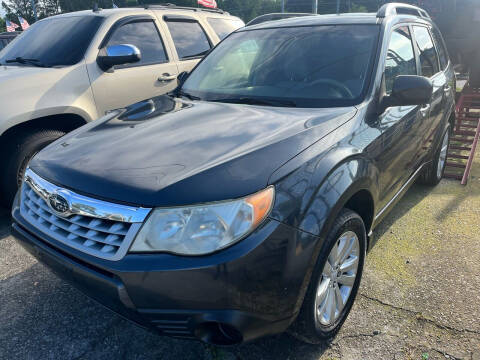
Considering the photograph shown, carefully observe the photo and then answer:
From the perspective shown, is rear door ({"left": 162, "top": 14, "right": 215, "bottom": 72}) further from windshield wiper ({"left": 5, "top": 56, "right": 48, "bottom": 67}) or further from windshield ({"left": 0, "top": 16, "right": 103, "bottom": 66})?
windshield wiper ({"left": 5, "top": 56, "right": 48, "bottom": 67})

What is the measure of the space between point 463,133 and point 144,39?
4.33m

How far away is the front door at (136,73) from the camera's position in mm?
4008

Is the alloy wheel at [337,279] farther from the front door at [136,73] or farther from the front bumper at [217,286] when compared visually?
the front door at [136,73]

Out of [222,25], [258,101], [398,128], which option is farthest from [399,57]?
[222,25]

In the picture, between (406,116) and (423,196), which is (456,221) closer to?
(423,196)

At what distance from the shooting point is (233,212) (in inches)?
61.0

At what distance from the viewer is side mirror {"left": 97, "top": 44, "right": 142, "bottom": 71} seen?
3.69 meters

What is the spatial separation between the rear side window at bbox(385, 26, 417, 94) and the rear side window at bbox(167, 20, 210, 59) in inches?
109

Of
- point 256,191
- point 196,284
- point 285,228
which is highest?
point 256,191

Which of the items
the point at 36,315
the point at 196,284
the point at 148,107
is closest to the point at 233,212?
the point at 196,284

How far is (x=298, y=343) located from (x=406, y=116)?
5.65 ft

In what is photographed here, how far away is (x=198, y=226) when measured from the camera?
1.54 metres

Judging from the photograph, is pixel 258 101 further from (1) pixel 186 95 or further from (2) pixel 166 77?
(2) pixel 166 77

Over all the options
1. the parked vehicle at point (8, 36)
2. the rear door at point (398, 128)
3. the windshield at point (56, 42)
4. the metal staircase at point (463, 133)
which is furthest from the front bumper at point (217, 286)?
the parked vehicle at point (8, 36)
